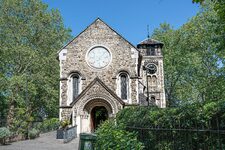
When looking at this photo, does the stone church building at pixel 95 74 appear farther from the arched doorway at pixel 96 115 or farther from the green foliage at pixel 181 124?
the green foliage at pixel 181 124

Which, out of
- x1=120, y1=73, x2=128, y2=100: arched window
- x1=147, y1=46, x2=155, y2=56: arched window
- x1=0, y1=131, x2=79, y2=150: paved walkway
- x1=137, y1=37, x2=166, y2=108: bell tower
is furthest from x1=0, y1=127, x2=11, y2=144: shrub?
x1=147, y1=46, x2=155, y2=56: arched window

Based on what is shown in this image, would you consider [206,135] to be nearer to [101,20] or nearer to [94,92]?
[94,92]

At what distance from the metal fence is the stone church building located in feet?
46.7

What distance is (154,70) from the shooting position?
44.2 meters

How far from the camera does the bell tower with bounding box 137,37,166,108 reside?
142ft

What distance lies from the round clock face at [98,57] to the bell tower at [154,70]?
58.5 feet

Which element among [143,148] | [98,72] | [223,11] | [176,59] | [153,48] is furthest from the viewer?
[153,48]

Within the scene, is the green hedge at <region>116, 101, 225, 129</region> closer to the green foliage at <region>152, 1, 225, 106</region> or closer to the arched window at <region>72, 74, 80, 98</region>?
the arched window at <region>72, 74, 80, 98</region>

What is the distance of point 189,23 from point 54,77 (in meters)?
18.6

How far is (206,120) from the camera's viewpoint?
6258mm

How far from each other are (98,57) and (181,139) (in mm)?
18971

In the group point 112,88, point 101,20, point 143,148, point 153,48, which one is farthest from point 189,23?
point 143,148

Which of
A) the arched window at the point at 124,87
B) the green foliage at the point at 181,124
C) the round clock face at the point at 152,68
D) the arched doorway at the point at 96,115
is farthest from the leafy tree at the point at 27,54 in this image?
the green foliage at the point at 181,124

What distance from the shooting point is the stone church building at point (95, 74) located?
23438 millimetres
